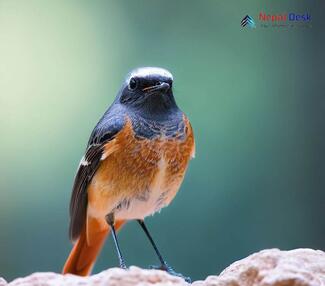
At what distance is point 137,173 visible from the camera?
188 cm

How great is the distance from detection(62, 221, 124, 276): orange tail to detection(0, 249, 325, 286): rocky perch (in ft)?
2.41

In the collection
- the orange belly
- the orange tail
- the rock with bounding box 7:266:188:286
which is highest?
the orange belly

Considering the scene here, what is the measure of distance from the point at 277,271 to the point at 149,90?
2.51 feet

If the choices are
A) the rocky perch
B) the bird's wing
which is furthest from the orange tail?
the rocky perch

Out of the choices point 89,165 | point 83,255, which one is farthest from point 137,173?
point 83,255

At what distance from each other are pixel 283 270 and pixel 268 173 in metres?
1.35

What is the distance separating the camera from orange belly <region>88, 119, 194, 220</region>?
6.15ft

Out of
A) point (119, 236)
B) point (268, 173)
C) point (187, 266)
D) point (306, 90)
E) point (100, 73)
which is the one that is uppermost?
point (100, 73)

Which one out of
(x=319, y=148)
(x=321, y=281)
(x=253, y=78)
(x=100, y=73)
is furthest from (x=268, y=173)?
(x=321, y=281)

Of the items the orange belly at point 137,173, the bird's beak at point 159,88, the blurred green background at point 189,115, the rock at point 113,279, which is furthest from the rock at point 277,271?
the blurred green background at point 189,115

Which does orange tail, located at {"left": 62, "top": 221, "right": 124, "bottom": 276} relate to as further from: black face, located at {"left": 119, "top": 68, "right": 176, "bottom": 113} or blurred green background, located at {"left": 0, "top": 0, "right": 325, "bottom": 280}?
black face, located at {"left": 119, "top": 68, "right": 176, "bottom": 113}

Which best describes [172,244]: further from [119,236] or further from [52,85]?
[52,85]

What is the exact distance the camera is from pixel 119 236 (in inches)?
99.2

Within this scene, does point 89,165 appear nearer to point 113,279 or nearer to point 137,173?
point 137,173
